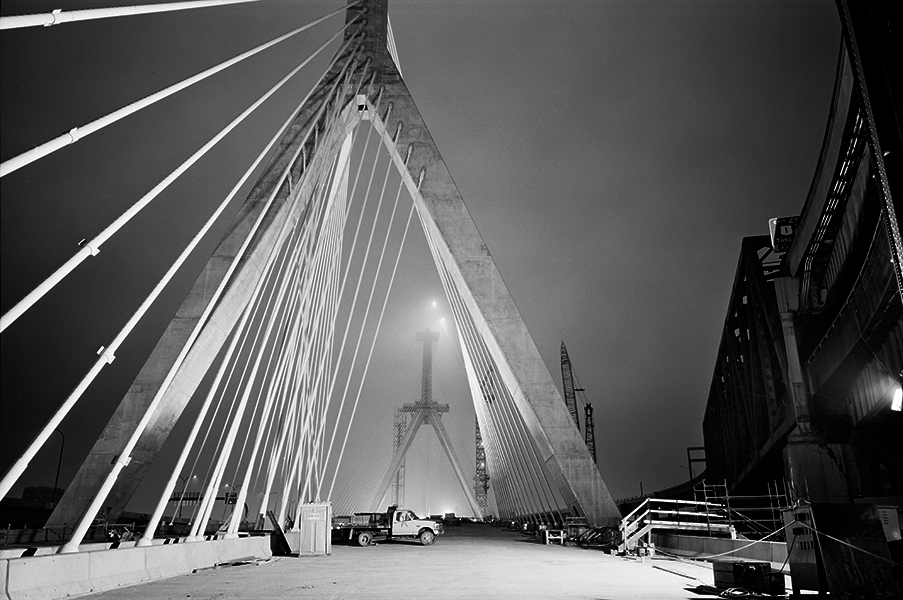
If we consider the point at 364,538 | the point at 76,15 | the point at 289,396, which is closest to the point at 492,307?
the point at 289,396

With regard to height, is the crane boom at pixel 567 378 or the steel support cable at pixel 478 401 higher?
the crane boom at pixel 567 378

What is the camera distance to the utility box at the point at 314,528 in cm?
1838

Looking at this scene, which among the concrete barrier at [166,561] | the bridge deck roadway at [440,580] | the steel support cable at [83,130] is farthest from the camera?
the concrete barrier at [166,561]

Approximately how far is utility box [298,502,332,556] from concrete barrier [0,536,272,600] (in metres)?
3.75

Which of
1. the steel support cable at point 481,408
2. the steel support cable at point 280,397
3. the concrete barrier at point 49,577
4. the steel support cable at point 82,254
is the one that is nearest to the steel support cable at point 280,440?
the steel support cable at point 280,397

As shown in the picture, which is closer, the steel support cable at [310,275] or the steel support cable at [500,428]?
the steel support cable at [310,275]

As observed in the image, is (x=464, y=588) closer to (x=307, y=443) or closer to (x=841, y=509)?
(x=841, y=509)

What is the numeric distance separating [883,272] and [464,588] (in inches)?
418

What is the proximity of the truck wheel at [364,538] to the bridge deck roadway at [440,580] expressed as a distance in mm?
9498

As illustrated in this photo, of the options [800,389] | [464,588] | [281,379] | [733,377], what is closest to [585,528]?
[800,389]

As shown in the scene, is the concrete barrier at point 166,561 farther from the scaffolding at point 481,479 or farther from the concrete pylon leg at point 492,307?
the scaffolding at point 481,479

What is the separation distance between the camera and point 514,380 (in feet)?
69.2

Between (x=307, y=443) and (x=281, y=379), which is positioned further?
(x=307, y=443)

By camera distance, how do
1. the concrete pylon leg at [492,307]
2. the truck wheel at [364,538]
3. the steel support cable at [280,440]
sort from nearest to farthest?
the steel support cable at [280,440] < the concrete pylon leg at [492,307] < the truck wheel at [364,538]
